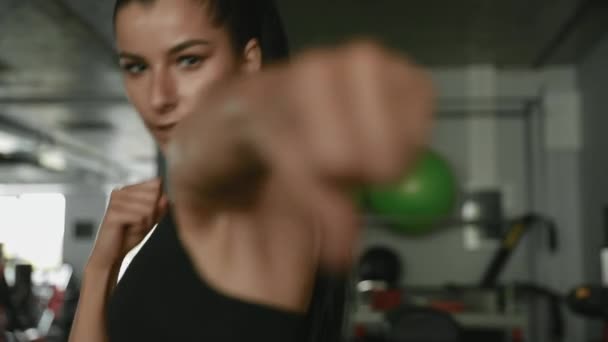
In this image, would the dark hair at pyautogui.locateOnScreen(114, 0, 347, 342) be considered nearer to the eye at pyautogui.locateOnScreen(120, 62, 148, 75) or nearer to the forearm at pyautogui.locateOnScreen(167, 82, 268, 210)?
the eye at pyautogui.locateOnScreen(120, 62, 148, 75)

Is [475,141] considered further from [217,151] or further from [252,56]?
[217,151]

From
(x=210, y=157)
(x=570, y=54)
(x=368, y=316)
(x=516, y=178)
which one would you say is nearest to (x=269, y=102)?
(x=210, y=157)

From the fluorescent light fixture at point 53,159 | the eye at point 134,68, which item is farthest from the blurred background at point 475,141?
the eye at point 134,68

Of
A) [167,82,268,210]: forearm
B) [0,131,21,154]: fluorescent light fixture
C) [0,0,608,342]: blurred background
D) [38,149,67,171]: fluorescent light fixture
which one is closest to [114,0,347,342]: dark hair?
[167,82,268,210]: forearm

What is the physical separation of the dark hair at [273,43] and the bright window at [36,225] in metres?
10.2

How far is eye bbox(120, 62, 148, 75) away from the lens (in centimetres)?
42

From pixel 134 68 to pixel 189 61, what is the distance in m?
0.06

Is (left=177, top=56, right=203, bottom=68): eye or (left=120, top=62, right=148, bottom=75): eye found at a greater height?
(left=120, top=62, right=148, bottom=75): eye

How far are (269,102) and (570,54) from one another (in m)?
4.53

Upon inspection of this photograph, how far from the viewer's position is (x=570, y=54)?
4.29 meters

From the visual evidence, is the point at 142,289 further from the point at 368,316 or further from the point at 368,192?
the point at 368,316

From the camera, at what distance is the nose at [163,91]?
397mm

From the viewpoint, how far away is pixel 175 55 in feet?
1.30

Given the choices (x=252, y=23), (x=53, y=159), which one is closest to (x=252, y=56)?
(x=252, y=23)
